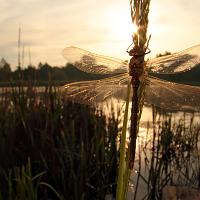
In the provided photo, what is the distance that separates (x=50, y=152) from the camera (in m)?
3.00

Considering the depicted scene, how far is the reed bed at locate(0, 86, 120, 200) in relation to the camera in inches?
108

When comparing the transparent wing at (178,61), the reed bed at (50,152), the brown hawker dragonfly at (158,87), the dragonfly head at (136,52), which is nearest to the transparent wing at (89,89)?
the brown hawker dragonfly at (158,87)

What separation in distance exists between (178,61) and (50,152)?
203 cm

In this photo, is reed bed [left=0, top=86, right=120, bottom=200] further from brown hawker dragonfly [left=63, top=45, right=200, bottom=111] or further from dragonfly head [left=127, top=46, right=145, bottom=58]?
dragonfly head [left=127, top=46, right=145, bottom=58]

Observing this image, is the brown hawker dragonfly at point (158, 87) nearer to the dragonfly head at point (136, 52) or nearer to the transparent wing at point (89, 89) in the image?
the transparent wing at point (89, 89)

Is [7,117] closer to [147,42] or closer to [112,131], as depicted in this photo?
[112,131]

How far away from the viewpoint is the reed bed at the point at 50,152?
2.75 metres

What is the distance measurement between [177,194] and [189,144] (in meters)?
1.09

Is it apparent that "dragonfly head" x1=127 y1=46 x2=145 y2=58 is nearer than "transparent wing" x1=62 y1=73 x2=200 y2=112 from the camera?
Yes

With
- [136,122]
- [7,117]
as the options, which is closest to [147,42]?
[136,122]

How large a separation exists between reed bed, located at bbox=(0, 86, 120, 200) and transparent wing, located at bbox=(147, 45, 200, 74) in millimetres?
1536

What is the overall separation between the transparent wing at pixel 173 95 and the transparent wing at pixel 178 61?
0.19 ft

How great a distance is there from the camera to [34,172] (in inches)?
123

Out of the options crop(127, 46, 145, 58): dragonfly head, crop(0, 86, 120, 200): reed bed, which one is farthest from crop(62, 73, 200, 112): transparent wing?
crop(0, 86, 120, 200): reed bed
